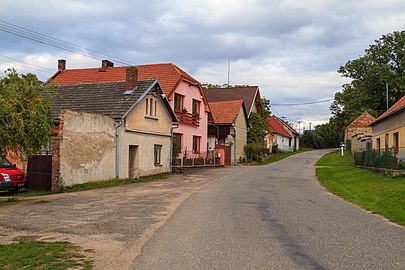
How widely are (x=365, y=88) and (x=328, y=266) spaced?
196 ft

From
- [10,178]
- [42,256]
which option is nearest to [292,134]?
[10,178]

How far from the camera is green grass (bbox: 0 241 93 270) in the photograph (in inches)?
269

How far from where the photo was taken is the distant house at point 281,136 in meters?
71.2

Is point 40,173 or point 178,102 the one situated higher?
point 178,102

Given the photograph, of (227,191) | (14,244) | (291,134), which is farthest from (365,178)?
(291,134)

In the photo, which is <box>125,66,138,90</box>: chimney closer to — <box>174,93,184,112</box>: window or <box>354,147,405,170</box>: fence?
<box>174,93,184,112</box>: window

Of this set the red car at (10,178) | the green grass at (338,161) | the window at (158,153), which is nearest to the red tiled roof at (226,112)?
the green grass at (338,161)

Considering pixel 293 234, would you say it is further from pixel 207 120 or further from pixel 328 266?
pixel 207 120

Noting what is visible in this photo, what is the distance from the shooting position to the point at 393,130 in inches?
1097

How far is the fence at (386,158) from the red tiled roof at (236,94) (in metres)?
22.1

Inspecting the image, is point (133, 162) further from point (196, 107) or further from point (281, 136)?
point (281, 136)

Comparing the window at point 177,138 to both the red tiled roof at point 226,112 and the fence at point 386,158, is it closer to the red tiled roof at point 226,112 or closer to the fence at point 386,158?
the red tiled roof at point 226,112

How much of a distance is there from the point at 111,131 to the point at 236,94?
29.7 metres

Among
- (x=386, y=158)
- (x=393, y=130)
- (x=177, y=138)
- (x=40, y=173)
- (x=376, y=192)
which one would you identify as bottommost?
(x=376, y=192)
